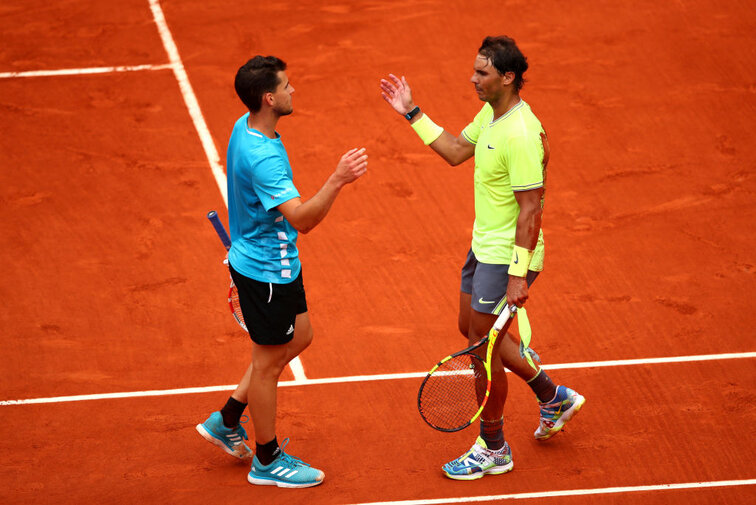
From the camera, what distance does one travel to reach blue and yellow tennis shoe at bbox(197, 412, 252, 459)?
5.68m

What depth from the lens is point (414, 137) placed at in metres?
9.77

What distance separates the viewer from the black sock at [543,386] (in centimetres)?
578

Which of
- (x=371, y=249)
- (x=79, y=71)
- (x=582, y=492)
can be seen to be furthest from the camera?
(x=79, y=71)

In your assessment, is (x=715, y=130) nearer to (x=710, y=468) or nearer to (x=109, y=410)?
(x=710, y=468)

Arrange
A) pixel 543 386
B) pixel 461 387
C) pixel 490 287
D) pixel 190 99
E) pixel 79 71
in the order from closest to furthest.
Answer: pixel 490 287 < pixel 543 386 < pixel 461 387 < pixel 190 99 < pixel 79 71

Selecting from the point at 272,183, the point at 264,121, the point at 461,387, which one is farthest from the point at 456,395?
the point at 264,121

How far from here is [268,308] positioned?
17.2ft

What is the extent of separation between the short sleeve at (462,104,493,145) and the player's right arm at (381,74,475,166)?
0.12 ft

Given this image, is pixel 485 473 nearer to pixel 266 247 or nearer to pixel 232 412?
pixel 232 412

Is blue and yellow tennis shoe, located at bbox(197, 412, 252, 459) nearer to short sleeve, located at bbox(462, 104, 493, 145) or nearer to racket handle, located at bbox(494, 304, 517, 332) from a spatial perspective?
racket handle, located at bbox(494, 304, 517, 332)

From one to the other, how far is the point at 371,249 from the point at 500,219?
310cm

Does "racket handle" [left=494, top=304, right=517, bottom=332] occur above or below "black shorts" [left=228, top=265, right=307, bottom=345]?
below

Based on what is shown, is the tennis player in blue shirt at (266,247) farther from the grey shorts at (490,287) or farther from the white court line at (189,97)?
the white court line at (189,97)

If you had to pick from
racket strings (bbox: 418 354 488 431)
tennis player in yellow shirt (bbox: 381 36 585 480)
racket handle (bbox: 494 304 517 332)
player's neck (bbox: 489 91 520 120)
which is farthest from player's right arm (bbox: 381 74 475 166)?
racket strings (bbox: 418 354 488 431)
